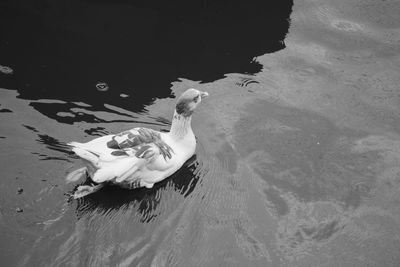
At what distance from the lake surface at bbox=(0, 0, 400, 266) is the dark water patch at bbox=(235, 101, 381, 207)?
0.02 meters

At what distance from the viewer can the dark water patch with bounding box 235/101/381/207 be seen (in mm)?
5383

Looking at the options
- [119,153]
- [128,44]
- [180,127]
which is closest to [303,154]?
[180,127]

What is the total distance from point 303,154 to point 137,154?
2.07m

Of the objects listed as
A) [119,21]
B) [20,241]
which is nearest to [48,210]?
[20,241]

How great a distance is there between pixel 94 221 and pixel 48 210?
437 millimetres

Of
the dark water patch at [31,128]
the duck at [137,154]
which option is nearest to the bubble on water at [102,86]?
the dark water patch at [31,128]

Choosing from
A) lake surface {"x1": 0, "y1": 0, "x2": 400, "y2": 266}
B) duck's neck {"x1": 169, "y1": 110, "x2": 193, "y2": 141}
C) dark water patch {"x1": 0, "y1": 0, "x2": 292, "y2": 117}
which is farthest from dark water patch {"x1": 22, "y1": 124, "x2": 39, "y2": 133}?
duck's neck {"x1": 169, "y1": 110, "x2": 193, "y2": 141}

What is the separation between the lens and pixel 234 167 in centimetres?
548

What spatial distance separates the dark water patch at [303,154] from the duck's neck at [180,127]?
71 centimetres

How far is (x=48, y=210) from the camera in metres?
4.57

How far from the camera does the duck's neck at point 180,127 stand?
5438mm

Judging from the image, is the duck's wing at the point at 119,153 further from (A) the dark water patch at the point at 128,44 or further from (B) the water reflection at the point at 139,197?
(A) the dark water patch at the point at 128,44

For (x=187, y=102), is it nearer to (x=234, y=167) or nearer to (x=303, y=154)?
(x=234, y=167)

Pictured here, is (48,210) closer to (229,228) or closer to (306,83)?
(229,228)
